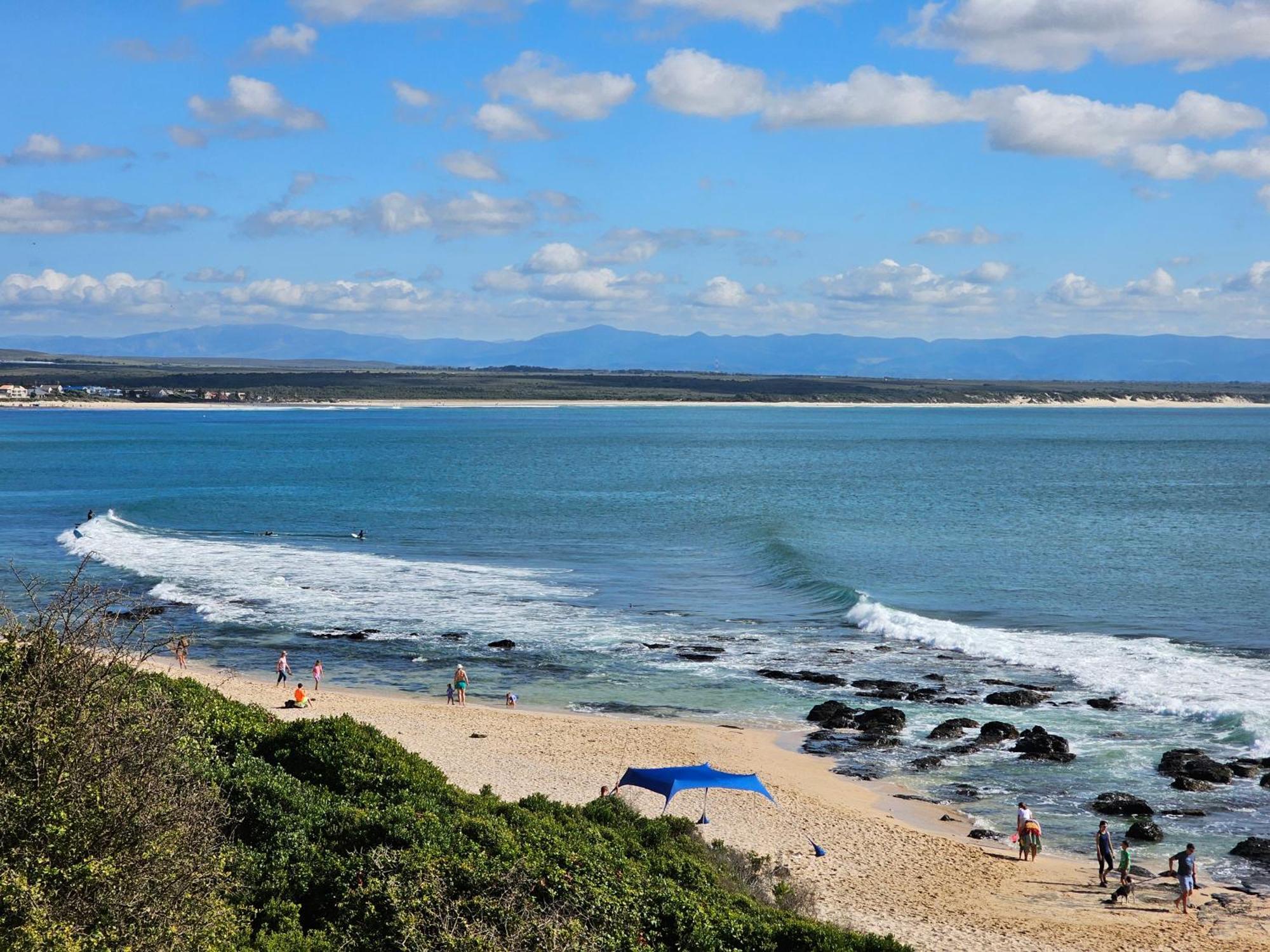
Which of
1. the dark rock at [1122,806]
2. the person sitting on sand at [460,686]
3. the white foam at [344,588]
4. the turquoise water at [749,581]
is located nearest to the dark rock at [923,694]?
the turquoise water at [749,581]

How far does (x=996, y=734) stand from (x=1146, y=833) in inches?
223

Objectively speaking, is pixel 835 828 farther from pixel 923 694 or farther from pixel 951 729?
pixel 923 694

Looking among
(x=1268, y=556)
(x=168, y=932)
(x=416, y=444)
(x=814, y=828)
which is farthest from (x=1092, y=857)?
(x=416, y=444)

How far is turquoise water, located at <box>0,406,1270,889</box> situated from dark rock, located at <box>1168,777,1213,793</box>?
25 centimetres

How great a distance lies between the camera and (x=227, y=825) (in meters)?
14.6

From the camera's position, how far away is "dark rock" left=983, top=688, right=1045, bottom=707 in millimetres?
29344

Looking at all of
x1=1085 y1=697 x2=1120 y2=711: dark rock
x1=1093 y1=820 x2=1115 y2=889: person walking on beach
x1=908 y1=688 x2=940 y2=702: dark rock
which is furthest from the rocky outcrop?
x1=908 y1=688 x2=940 y2=702: dark rock

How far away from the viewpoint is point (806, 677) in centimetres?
3203

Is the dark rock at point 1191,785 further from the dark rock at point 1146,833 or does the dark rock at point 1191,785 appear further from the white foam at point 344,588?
the white foam at point 344,588

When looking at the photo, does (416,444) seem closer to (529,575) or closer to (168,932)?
(529,575)

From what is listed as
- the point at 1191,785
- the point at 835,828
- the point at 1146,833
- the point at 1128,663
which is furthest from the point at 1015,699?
the point at 835,828

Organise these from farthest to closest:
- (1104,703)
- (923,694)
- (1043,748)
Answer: (923,694) → (1104,703) → (1043,748)

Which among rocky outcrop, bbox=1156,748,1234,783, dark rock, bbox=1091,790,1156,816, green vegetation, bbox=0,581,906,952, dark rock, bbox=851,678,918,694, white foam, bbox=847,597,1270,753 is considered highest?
green vegetation, bbox=0,581,906,952

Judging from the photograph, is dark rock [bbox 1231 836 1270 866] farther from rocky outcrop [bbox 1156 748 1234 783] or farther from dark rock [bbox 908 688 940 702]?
dark rock [bbox 908 688 940 702]
